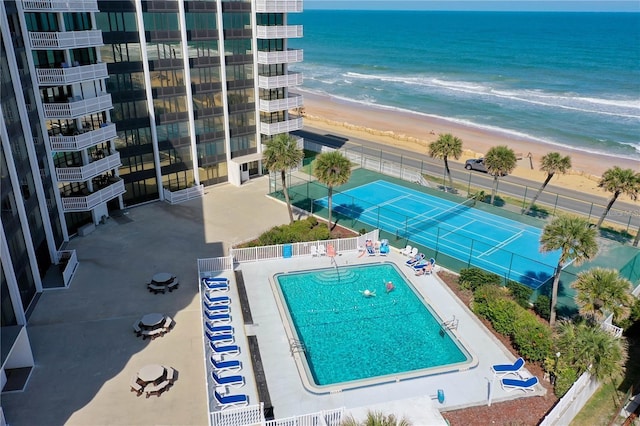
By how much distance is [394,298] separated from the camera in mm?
30859

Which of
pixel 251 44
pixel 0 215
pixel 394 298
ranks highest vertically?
pixel 251 44

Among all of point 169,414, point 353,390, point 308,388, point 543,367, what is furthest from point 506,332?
point 169,414

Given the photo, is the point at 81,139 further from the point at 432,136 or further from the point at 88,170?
the point at 432,136

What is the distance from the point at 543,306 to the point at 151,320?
865 inches

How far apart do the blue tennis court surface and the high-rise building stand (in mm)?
11840

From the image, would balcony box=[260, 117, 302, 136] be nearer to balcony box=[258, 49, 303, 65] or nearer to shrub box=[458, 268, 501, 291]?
balcony box=[258, 49, 303, 65]

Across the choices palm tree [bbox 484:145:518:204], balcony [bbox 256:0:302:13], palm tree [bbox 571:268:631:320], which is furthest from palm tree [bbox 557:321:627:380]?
balcony [bbox 256:0:302:13]

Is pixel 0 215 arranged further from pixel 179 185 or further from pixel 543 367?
pixel 543 367

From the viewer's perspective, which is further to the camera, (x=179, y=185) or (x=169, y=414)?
(x=179, y=185)

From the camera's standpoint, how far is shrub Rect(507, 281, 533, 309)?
29.6 m

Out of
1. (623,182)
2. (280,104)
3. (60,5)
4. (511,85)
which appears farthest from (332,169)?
(511,85)

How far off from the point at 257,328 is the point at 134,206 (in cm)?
2065

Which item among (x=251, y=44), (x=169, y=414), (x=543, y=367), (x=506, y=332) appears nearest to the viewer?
(x=169, y=414)

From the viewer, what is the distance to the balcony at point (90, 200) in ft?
116
